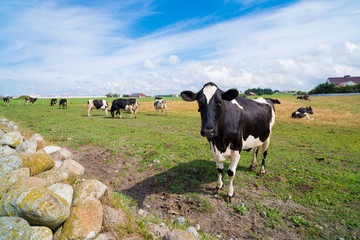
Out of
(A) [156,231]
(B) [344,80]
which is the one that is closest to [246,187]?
(A) [156,231]

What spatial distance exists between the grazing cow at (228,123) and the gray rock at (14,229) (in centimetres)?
313

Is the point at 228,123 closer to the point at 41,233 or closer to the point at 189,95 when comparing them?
the point at 189,95

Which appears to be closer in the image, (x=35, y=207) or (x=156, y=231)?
(x=35, y=207)

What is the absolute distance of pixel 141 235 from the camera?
2.64 meters

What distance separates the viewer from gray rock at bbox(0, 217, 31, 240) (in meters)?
1.93

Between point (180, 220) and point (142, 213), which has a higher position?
point (142, 213)

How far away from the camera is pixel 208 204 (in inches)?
172

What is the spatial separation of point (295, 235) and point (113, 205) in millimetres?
3607

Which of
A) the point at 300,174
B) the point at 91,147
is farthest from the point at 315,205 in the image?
the point at 91,147

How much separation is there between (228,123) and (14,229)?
4.28m

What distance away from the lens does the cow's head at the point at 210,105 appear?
3.91 m

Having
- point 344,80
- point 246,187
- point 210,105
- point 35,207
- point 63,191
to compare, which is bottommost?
point 246,187

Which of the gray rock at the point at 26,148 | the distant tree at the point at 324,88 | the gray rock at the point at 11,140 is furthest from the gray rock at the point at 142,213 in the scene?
the distant tree at the point at 324,88

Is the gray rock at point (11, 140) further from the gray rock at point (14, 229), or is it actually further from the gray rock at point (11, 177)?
the gray rock at point (14, 229)
